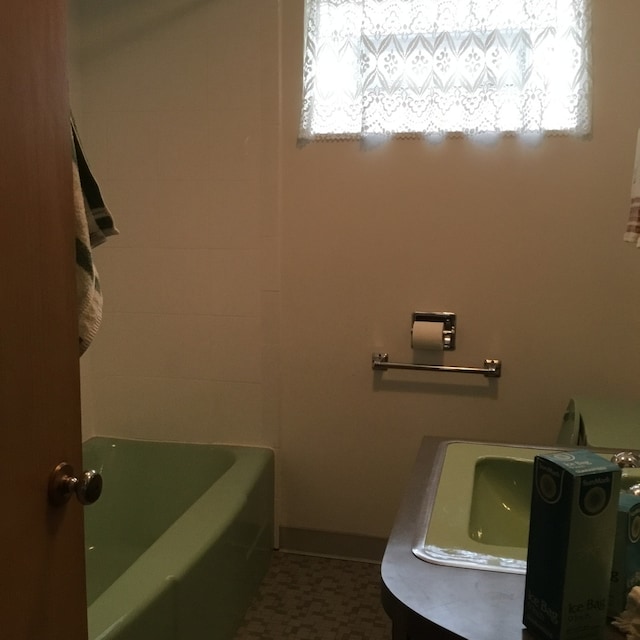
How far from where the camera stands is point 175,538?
1.89 meters

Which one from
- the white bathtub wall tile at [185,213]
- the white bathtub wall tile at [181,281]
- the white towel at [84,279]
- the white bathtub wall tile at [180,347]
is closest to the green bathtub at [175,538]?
the white bathtub wall tile at [180,347]

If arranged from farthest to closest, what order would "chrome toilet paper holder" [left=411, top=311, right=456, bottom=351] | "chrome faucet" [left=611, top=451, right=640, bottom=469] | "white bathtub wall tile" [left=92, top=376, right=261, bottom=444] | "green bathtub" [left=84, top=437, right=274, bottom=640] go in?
"white bathtub wall tile" [left=92, top=376, right=261, bottom=444] < "chrome toilet paper holder" [left=411, top=311, right=456, bottom=351] < "green bathtub" [left=84, top=437, right=274, bottom=640] < "chrome faucet" [left=611, top=451, right=640, bottom=469]

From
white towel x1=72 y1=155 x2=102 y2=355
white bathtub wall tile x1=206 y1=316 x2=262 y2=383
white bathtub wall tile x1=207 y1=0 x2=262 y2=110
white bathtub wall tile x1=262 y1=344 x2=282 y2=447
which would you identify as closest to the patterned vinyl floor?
white bathtub wall tile x1=262 y1=344 x2=282 y2=447

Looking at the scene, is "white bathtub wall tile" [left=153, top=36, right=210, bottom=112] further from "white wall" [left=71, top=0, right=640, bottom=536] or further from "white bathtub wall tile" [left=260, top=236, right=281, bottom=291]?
"white bathtub wall tile" [left=260, top=236, right=281, bottom=291]

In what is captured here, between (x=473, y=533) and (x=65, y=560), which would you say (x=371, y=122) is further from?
(x=65, y=560)

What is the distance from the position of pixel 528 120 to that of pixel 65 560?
6.14 ft

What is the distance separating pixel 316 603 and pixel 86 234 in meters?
1.70

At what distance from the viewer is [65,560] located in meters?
1.08

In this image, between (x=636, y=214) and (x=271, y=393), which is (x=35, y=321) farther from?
(x=271, y=393)

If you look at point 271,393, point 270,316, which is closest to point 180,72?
point 270,316

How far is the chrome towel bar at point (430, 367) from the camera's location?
237 cm

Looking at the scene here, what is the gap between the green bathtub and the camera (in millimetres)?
1612

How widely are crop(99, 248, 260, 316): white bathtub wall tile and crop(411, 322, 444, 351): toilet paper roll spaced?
1.97ft

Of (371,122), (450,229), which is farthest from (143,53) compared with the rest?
(450,229)
